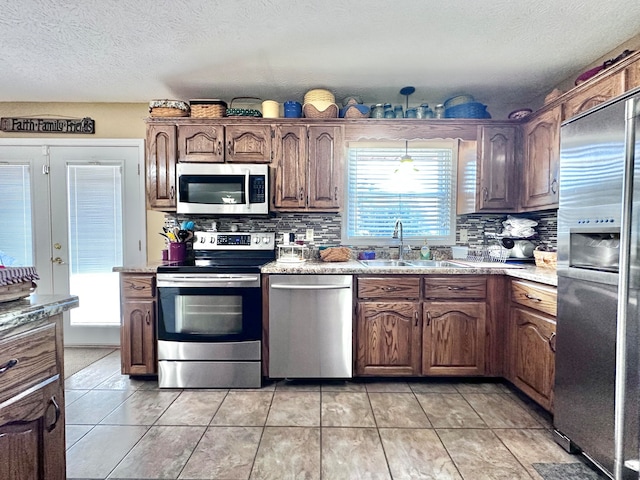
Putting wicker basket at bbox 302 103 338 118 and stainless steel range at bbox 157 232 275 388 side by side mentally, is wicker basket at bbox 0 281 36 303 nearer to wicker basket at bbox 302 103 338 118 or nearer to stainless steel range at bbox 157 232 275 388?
stainless steel range at bbox 157 232 275 388

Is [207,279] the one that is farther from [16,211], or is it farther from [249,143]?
[16,211]

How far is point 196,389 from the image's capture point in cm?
243

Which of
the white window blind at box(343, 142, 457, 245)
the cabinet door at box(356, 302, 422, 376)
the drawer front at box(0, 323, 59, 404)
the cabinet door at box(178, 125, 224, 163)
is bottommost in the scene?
the cabinet door at box(356, 302, 422, 376)

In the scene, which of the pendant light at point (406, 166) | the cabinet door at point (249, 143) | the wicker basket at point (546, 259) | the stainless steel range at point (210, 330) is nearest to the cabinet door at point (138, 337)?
the stainless steel range at point (210, 330)

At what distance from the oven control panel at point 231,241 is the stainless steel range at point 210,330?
20.7 inches

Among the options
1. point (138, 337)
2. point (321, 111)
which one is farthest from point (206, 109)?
point (138, 337)

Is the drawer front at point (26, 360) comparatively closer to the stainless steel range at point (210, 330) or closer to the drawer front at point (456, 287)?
the stainless steel range at point (210, 330)

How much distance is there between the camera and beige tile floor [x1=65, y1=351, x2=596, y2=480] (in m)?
1.61

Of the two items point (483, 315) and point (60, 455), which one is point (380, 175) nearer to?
point (483, 315)

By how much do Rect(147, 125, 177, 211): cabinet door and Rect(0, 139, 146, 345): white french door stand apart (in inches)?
20.2

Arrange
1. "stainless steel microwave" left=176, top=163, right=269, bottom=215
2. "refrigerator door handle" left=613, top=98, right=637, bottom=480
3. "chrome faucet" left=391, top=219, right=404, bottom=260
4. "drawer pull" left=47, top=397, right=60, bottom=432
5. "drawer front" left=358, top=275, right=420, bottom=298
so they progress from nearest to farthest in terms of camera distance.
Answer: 1. "drawer pull" left=47, top=397, right=60, bottom=432
2. "refrigerator door handle" left=613, top=98, right=637, bottom=480
3. "drawer front" left=358, top=275, right=420, bottom=298
4. "stainless steel microwave" left=176, top=163, right=269, bottom=215
5. "chrome faucet" left=391, top=219, right=404, bottom=260

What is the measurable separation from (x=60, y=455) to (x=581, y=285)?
2235 mm

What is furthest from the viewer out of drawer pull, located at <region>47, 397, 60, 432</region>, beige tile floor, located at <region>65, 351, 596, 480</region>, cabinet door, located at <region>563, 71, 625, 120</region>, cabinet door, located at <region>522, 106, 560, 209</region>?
cabinet door, located at <region>522, 106, 560, 209</region>

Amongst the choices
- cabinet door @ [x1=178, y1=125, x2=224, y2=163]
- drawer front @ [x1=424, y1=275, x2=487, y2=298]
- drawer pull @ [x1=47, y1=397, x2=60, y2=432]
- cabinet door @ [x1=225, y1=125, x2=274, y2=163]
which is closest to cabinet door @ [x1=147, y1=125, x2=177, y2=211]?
cabinet door @ [x1=178, y1=125, x2=224, y2=163]
